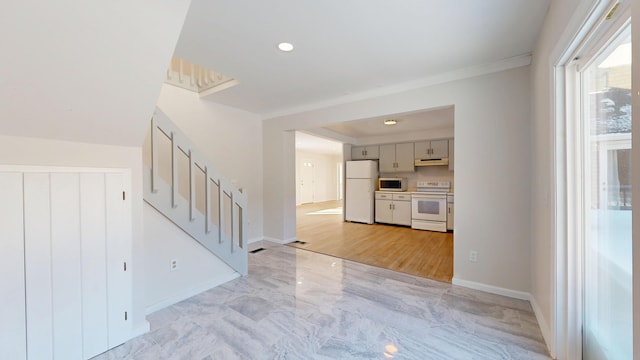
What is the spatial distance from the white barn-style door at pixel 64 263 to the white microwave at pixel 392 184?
5.80 m

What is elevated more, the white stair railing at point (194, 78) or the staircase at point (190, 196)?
the white stair railing at point (194, 78)

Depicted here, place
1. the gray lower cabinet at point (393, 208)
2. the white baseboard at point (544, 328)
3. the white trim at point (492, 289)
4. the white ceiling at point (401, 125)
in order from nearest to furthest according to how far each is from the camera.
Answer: the white baseboard at point (544, 328) → the white trim at point (492, 289) → the white ceiling at point (401, 125) → the gray lower cabinet at point (393, 208)

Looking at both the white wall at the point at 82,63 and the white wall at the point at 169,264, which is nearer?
the white wall at the point at 82,63

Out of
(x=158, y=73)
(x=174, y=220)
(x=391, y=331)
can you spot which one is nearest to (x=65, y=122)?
(x=158, y=73)

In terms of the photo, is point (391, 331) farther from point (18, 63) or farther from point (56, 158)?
point (18, 63)

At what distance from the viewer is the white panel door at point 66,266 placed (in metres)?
1.67

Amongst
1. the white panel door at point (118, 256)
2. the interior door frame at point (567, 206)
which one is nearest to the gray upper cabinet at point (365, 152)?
the interior door frame at point (567, 206)

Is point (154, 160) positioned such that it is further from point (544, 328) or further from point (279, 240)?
point (544, 328)


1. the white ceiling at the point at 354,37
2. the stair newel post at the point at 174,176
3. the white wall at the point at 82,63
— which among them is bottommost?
Answer: the stair newel post at the point at 174,176

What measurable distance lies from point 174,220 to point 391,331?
221 centimetres

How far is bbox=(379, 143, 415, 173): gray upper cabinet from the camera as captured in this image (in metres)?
6.56

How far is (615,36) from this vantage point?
1222 millimetres

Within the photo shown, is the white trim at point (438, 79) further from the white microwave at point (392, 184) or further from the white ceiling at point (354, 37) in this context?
the white microwave at point (392, 184)

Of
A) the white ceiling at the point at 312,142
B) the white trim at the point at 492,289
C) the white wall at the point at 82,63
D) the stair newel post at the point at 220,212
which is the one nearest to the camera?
the white wall at the point at 82,63
